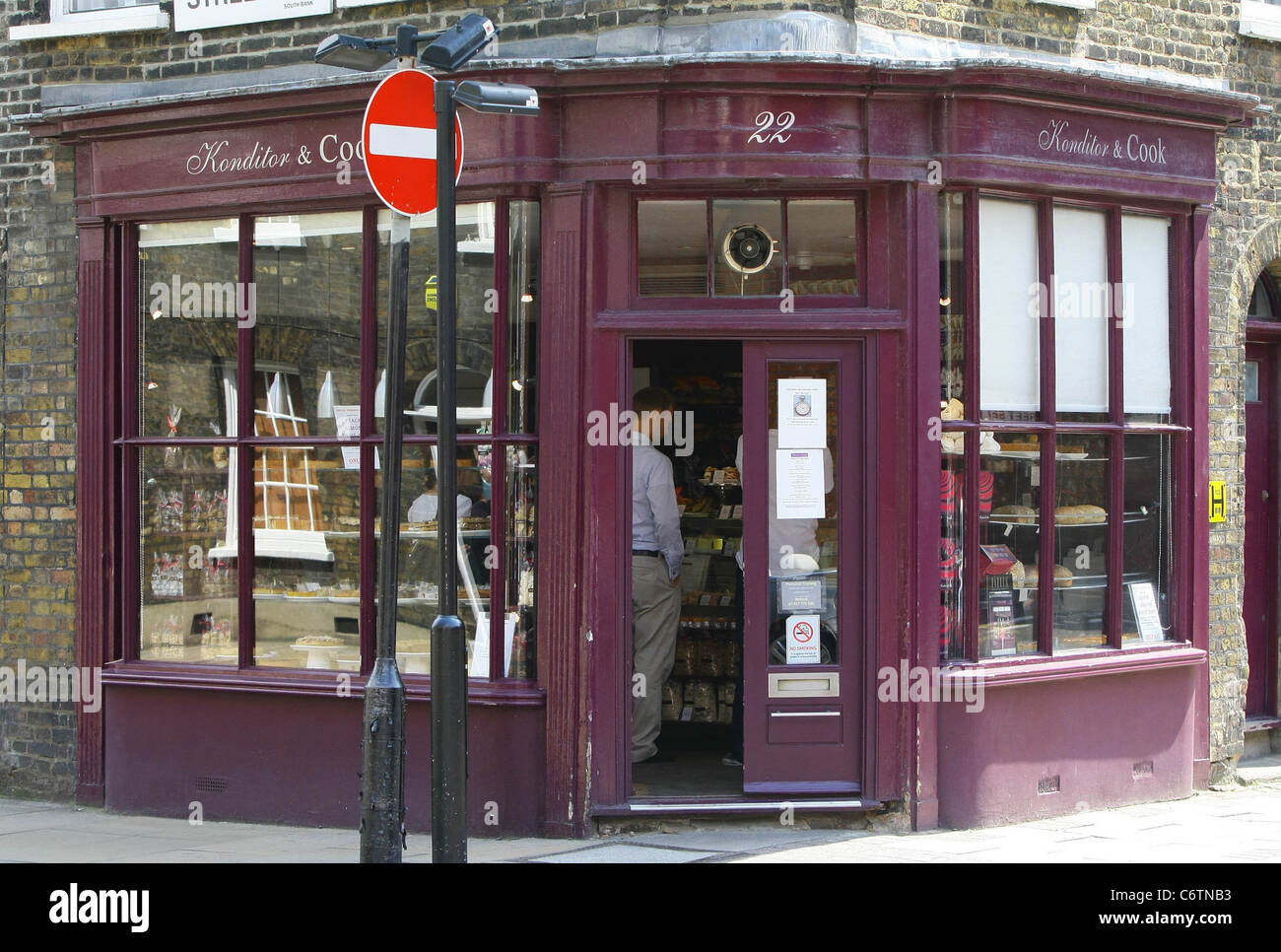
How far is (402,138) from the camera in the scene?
7418 mm

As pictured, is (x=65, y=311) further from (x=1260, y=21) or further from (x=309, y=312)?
(x=1260, y=21)

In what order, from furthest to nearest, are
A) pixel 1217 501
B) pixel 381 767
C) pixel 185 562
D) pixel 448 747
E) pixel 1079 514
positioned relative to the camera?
pixel 1217 501
pixel 185 562
pixel 1079 514
pixel 381 767
pixel 448 747

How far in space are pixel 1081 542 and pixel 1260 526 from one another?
7.40 feet

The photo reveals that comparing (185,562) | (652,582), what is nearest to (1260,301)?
(652,582)

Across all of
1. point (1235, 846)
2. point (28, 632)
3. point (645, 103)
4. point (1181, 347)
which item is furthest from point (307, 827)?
point (1181, 347)

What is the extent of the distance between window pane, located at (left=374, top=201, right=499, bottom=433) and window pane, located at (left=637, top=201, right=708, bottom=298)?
2.76 ft

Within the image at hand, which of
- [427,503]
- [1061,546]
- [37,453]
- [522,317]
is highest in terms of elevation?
[522,317]

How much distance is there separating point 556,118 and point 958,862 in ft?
14.4

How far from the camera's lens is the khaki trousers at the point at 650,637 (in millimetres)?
9484

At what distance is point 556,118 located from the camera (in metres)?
8.49

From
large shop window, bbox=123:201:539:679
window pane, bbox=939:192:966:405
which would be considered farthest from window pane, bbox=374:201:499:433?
window pane, bbox=939:192:966:405

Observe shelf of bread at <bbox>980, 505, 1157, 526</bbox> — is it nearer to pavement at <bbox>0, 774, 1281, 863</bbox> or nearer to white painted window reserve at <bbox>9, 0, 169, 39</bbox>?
pavement at <bbox>0, 774, 1281, 863</bbox>

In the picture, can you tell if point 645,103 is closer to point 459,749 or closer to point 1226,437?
point 459,749

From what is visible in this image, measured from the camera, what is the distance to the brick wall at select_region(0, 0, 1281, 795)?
9.76m
